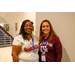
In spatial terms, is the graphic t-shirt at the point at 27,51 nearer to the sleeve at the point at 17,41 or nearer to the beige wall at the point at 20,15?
the sleeve at the point at 17,41

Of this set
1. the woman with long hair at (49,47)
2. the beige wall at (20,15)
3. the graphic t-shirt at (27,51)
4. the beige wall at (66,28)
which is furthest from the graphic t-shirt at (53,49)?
the beige wall at (20,15)

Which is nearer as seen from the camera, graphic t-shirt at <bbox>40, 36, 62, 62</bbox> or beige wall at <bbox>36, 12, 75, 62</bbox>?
graphic t-shirt at <bbox>40, 36, 62, 62</bbox>

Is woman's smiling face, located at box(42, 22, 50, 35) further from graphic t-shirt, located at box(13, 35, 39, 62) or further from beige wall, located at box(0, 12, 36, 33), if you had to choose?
beige wall, located at box(0, 12, 36, 33)

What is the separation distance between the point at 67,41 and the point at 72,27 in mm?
276

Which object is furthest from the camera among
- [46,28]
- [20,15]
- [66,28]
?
[20,15]

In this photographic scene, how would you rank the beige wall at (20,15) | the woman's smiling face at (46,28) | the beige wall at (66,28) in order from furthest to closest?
the beige wall at (20,15)
the beige wall at (66,28)
the woman's smiling face at (46,28)

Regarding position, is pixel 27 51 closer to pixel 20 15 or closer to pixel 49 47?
pixel 49 47

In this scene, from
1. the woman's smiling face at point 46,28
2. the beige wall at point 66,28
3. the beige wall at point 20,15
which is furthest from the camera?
the beige wall at point 20,15

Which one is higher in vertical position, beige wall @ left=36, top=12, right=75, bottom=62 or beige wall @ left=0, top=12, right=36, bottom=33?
beige wall @ left=0, top=12, right=36, bottom=33

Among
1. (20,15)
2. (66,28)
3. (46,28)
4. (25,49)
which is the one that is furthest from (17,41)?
(20,15)

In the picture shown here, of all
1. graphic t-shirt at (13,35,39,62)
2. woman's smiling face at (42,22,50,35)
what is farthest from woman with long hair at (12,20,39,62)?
woman's smiling face at (42,22,50,35)

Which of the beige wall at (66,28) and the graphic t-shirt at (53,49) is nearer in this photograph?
the graphic t-shirt at (53,49)
